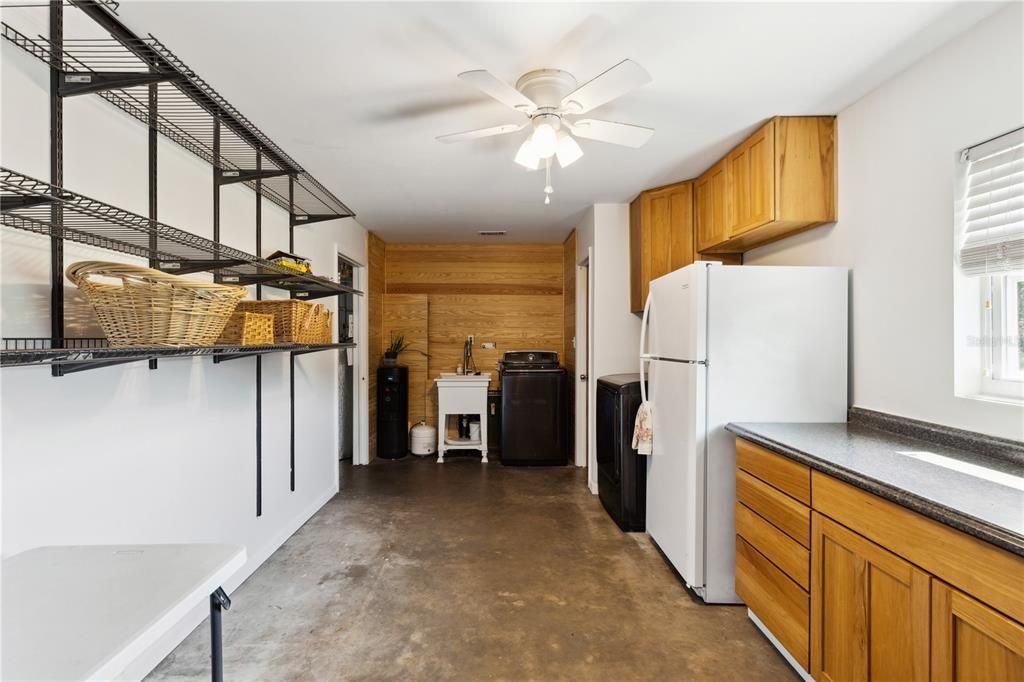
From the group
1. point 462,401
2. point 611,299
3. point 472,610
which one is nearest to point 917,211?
point 611,299

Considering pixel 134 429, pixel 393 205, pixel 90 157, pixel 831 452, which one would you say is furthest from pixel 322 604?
pixel 393 205

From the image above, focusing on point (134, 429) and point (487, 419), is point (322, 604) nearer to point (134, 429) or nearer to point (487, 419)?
point (134, 429)

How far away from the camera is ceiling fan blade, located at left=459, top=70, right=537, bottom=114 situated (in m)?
1.59

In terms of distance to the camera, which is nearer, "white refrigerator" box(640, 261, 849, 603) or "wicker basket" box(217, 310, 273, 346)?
"wicker basket" box(217, 310, 273, 346)

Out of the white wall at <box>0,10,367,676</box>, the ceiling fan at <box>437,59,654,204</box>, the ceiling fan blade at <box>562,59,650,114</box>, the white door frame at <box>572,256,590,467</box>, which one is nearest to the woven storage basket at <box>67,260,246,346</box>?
the white wall at <box>0,10,367,676</box>

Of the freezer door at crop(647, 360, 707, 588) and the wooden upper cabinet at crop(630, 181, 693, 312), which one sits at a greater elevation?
the wooden upper cabinet at crop(630, 181, 693, 312)

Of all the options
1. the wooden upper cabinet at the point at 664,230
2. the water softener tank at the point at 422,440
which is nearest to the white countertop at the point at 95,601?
the wooden upper cabinet at the point at 664,230

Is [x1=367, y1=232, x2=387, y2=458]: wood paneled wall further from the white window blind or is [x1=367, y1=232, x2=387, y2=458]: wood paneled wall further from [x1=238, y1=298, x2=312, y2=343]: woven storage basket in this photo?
the white window blind

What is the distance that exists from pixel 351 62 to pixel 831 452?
7.33ft

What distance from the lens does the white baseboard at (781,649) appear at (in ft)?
5.69

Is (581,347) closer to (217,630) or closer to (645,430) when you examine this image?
(645,430)

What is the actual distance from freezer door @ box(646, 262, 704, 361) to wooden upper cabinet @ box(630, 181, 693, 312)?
0.72 metres

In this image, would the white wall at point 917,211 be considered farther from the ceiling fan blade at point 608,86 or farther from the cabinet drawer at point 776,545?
the ceiling fan blade at point 608,86

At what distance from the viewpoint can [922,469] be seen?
1.45 meters
